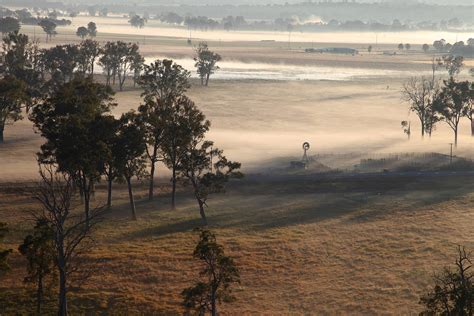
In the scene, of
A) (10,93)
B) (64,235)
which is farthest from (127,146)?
(10,93)

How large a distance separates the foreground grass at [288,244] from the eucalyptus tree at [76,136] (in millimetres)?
5932

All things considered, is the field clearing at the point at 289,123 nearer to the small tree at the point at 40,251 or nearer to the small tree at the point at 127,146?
the small tree at the point at 127,146

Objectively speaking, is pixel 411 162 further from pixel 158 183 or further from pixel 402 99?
pixel 402 99

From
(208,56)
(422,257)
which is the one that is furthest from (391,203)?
(208,56)

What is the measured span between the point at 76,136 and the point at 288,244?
21979mm

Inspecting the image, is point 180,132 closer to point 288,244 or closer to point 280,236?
point 280,236

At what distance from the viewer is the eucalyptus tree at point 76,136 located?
64312mm

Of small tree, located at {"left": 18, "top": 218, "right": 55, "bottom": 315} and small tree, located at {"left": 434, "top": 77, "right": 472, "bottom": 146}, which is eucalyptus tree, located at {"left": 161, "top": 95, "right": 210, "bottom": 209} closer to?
small tree, located at {"left": 18, "top": 218, "right": 55, "bottom": 315}

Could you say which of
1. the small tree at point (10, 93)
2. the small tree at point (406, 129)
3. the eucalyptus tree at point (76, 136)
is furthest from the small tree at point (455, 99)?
the small tree at point (10, 93)

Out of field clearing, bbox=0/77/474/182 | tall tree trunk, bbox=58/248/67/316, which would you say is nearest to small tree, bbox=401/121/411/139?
field clearing, bbox=0/77/474/182

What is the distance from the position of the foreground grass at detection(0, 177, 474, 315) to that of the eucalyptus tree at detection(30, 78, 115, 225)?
5.93 meters

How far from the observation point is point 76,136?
65.4 m

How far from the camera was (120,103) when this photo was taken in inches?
5615

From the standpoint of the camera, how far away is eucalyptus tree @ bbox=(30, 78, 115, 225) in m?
64.3
